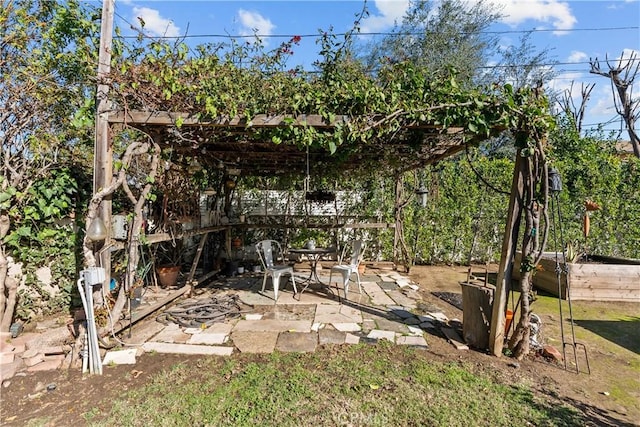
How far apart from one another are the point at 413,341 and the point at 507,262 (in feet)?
3.90

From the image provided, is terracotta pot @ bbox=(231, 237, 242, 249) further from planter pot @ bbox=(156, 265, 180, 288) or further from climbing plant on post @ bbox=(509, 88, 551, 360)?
climbing plant on post @ bbox=(509, 88, 551, 360)

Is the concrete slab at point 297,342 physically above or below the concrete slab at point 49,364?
above

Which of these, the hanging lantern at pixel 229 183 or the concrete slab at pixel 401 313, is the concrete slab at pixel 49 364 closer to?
the concrete slab at pixel 401 313

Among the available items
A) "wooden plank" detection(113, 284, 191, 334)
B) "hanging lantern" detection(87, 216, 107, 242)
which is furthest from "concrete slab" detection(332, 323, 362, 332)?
"hanging lantern" detection(87, 216, 107, 242)

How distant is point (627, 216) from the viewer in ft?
21.4

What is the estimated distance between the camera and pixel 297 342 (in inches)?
129

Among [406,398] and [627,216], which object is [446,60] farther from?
[406,398]

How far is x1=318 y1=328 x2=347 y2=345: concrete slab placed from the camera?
330 cm

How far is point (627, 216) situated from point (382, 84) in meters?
6.56

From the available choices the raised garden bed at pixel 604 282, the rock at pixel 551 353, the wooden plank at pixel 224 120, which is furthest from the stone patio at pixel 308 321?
the raised garden bed at pixel 604 282

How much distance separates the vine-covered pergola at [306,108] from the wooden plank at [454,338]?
31 cm

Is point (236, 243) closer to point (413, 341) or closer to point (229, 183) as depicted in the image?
point (229, 183)

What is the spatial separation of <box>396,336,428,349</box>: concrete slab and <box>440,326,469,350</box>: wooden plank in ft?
0.94

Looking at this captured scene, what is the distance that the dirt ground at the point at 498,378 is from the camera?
7.31 ft
